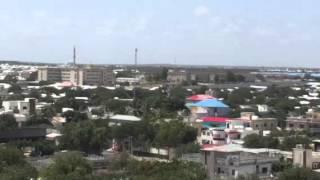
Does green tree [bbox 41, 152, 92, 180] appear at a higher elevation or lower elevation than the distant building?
higher

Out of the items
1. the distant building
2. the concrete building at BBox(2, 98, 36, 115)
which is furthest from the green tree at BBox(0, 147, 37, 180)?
the distant building

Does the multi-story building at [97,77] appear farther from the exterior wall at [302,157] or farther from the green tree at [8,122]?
the exterior wall at [302,157]

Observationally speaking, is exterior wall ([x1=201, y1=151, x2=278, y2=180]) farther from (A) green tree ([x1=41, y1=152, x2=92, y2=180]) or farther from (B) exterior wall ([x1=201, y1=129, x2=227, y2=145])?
(B) exterior wall ([x1=201, y1=129, x2=227, y2=145])

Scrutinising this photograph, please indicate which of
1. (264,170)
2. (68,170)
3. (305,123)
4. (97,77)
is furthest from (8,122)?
(97,77)

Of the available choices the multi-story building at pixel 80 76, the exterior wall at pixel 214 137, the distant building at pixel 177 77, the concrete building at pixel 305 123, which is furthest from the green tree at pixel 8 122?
the distant building at pixel 177 77

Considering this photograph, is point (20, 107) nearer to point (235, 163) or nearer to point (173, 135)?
point (173, 135)

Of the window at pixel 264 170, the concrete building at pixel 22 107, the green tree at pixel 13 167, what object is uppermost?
the green tree at pixel 13 167
